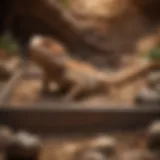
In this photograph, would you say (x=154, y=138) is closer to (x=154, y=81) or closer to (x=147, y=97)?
(x=147, y=97)

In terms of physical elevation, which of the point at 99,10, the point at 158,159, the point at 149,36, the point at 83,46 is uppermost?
the point at 99,10

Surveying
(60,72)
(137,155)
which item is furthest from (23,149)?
(60,72)

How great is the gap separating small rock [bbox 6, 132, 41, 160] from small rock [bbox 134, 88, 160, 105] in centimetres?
59

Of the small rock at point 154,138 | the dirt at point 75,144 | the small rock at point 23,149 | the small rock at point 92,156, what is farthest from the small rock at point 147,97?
the small rock at point 23,149

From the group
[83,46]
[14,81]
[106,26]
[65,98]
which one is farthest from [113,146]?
[106,26]

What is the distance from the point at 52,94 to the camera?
192cm

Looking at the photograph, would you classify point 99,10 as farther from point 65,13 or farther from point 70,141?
point 70,141

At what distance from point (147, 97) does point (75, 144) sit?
0.40 meters

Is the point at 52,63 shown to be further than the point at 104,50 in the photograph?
No

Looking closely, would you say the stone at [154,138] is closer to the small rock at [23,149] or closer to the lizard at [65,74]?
the small rock at [23,149]

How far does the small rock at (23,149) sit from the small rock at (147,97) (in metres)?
0.59

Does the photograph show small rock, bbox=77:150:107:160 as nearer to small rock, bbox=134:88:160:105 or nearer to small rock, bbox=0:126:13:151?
small rock, bbox=0:126:13:151

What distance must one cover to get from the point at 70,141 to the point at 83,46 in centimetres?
128

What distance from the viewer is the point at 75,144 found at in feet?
5.08
